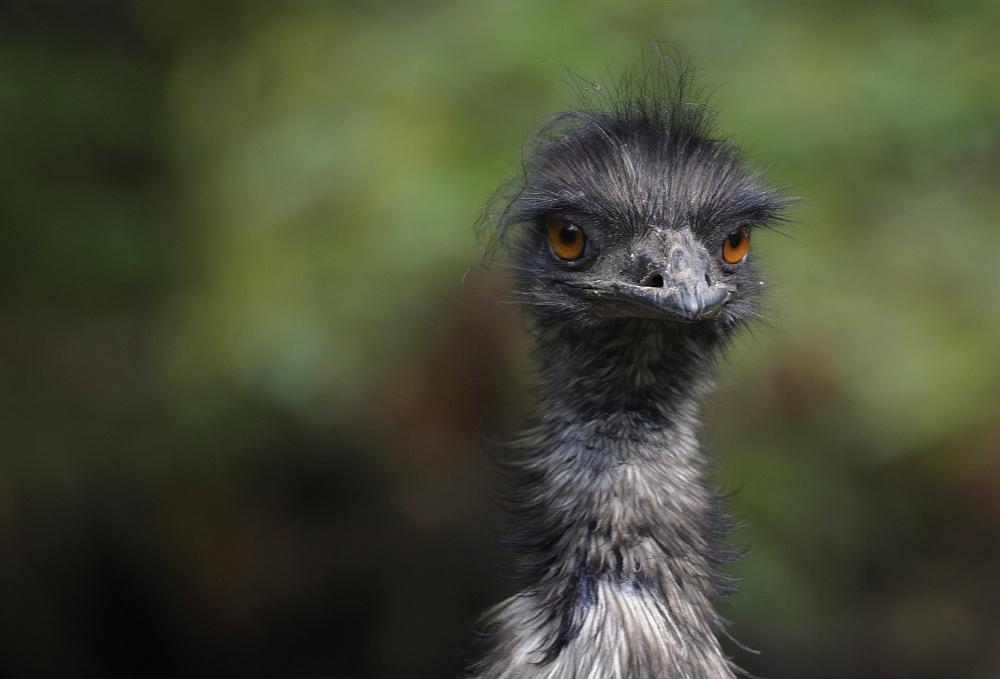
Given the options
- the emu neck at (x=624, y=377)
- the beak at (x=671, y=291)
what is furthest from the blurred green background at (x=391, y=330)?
the beak at (x=671, y=291)

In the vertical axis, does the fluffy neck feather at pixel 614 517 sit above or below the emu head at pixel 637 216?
below

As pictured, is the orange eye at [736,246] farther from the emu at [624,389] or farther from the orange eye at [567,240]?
the orange eye at [567,240]

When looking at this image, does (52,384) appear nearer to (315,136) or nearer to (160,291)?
(160,291)

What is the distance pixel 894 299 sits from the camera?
3.09 metres

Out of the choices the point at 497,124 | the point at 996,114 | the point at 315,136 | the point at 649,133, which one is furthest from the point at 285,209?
the point at 996,114

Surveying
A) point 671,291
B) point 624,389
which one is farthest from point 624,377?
point 671,291

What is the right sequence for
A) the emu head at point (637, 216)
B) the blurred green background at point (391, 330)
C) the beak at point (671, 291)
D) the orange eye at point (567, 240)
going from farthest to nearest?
the blurred green background at point (391, 330), the orange eye at point (567, 240), the emu head at point (637, 216), the beak at point (671, 291)

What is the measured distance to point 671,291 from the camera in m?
1.88

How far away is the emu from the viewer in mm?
1938

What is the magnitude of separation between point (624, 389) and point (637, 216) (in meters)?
0.33

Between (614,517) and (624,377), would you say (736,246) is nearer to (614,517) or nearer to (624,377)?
(624,377)

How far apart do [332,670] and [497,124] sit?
2483 mm

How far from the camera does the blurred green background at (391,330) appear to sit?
2961 millimetres

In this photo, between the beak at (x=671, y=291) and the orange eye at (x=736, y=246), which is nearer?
the beak at (x=671, y=291)
